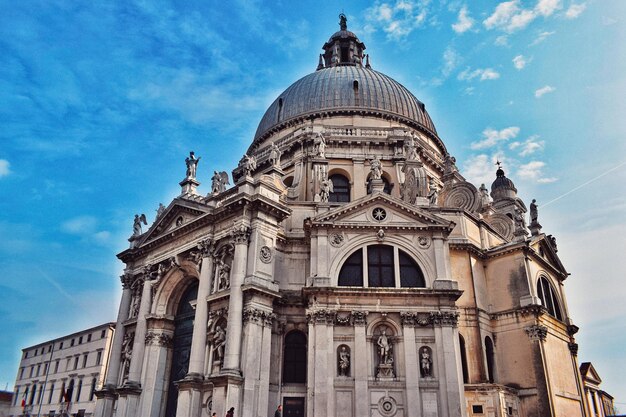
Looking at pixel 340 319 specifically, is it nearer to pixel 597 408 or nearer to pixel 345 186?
pixel 345 186

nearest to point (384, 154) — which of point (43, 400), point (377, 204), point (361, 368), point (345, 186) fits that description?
point (345, 186)

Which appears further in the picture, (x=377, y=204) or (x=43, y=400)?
(x=43, y=400)

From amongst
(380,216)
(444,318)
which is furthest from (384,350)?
(380,216)

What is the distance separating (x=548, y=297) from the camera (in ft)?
108

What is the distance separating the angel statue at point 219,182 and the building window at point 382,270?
8.94 metres

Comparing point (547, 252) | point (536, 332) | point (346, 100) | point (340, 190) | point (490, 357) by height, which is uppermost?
point (346, 100)

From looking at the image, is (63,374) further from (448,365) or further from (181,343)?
(448,365)

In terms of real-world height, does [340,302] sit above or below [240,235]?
below

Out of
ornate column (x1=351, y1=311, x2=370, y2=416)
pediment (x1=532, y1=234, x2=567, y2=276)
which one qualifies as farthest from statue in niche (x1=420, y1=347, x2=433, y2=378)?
pediment (x1=532, y1=234, x2=567, y2=276)

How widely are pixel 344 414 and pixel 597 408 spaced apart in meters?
25.4

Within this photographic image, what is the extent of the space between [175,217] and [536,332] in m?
21.6

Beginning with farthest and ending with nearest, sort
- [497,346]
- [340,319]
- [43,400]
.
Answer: [43,400], [497,346], [340,319]

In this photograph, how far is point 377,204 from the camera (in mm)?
27891

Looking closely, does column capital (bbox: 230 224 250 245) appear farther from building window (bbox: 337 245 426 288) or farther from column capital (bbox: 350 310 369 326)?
column capital (bbox: 350 310 369 326)
